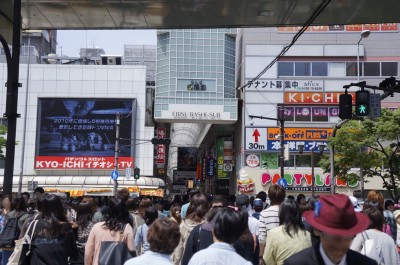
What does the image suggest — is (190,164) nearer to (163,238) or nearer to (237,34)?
(237,34)

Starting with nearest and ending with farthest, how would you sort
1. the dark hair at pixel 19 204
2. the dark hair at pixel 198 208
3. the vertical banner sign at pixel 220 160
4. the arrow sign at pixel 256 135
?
the dark hair at pixel 198 208 < the dark hair at pixel 19 204 < the arrow sign at pixel 256 135 < the vertical banner sign at pixel 220 160

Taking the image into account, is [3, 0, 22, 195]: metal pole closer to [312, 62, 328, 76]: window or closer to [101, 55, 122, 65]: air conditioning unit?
[312, 62, 328, 76]: window

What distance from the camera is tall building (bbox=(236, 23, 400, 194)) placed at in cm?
4362

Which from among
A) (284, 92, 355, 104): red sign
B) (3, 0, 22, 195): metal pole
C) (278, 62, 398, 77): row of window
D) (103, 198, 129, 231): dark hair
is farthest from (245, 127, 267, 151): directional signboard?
(103, 198, 129, 231): dark hair

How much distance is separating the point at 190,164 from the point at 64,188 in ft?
111

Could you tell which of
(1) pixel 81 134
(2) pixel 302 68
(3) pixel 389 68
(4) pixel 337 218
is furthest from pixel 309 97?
(4) pixel 337 218

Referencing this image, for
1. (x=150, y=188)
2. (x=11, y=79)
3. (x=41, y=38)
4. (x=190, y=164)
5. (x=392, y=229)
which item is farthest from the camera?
(x=190, y=164)

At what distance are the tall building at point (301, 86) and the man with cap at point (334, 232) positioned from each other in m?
40.3

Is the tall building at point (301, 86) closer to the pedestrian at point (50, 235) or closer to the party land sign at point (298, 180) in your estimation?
the party land sign at point (298, 180)

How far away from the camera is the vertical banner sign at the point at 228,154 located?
49.5 m

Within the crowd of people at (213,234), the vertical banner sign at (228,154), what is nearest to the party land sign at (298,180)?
the vertical banner sign at (228,154)

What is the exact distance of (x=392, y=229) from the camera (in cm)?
884

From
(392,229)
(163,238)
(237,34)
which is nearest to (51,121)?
(237,34)

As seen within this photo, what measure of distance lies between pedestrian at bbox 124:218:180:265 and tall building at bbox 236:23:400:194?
129 feet
